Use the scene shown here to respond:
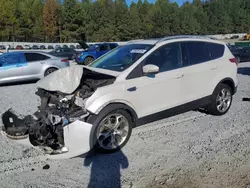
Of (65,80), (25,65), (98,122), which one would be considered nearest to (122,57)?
(65,80)

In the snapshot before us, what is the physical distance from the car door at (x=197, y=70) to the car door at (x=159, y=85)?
0.17m

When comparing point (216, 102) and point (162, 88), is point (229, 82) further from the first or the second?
point (162, 88)

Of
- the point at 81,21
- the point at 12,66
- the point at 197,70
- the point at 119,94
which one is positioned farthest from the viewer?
the point at 81,21

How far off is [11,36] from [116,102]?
255 ft

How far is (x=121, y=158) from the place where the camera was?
408 centimetres

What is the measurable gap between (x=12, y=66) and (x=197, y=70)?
7.63 metres

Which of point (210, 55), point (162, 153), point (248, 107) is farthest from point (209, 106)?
point (162, 153)

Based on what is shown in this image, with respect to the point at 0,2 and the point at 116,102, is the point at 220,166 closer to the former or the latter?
the point at 116,102

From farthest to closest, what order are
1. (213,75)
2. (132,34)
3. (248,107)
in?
1. (132,34)
2. (248,107)
3. (213,75)

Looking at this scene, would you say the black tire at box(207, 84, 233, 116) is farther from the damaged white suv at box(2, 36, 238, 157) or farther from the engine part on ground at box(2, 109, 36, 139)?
the engine part on ground at box(2, 109, 36, 139)

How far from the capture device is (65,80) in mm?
4398

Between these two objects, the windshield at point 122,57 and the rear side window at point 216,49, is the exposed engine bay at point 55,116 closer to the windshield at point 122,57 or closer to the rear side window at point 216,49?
the windshield at point 122,57

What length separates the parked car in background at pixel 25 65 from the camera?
10258mm

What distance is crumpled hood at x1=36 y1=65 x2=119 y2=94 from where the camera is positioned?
167 inches
